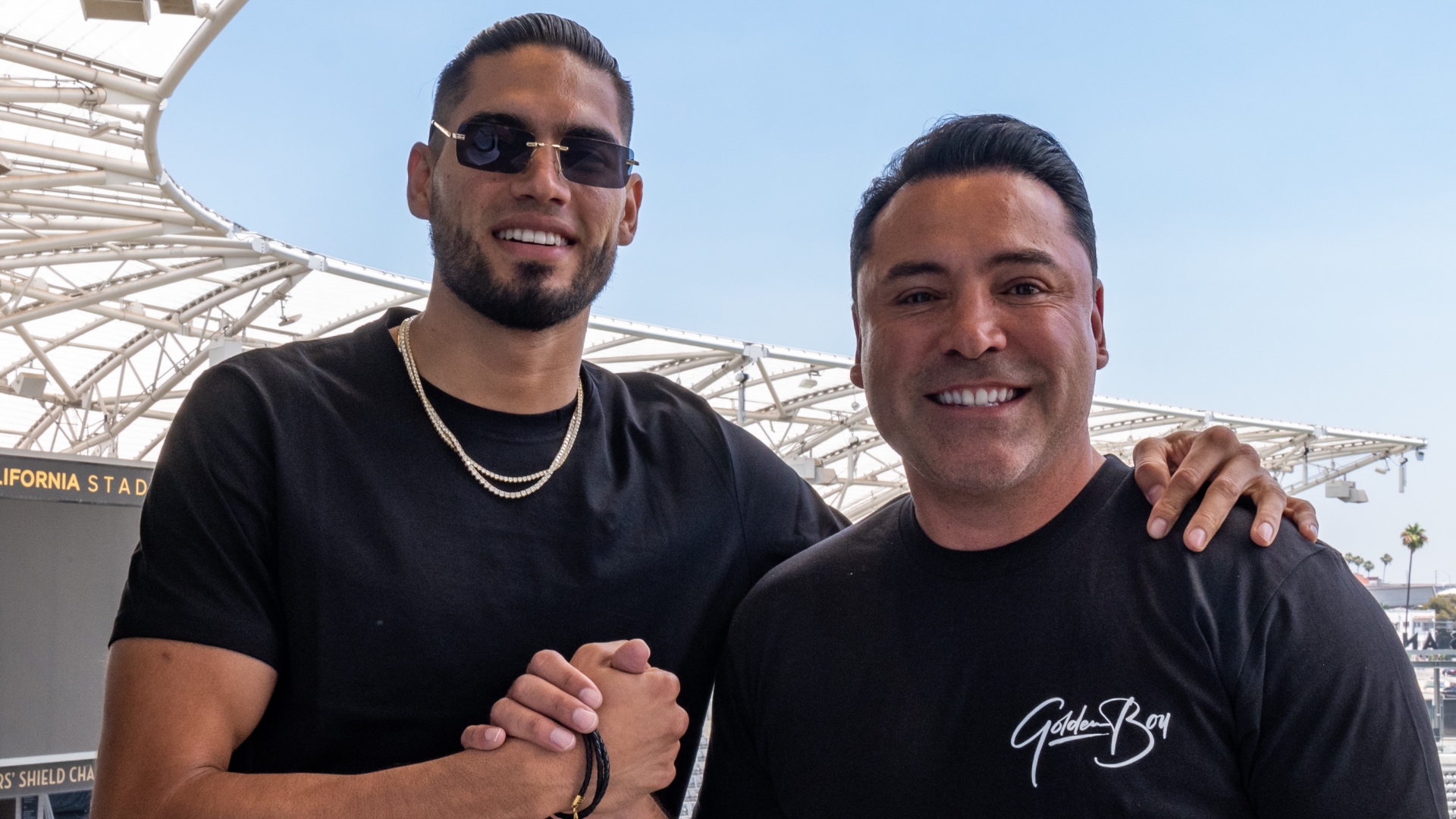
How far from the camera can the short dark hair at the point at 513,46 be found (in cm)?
284

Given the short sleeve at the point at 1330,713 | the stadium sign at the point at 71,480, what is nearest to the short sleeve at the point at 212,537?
the short sleeve at the point at 1330,713

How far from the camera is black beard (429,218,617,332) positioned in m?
2.69

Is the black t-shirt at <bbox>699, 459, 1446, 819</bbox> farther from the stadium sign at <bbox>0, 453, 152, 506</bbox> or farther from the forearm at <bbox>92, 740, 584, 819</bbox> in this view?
the stadium sign at <bbox>0, 453, 152, 506</bbox>

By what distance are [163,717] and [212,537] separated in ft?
1.11

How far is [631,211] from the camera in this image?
120 inches

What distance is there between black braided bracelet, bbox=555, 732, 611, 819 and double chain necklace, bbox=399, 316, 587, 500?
576mm

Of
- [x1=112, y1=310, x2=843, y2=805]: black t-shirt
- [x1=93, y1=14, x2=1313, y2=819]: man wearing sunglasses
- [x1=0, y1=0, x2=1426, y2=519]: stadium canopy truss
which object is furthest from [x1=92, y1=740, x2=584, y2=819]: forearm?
[x1=0, y1=0, x2=1426, y2=519]: stadium canopy truss

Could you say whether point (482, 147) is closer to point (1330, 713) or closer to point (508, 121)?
point (508, 121)

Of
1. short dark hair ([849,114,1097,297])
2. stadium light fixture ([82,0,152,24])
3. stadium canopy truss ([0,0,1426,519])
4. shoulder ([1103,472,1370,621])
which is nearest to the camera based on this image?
shoulder ([1103,472,1370,621])

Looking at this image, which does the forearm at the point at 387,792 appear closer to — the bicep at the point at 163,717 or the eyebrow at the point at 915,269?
the bicep at the point at 163,717

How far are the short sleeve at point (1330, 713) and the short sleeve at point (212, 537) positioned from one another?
5.92 feet

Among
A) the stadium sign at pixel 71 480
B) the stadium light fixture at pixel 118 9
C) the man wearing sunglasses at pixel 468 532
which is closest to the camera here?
the man wearing sunglasses at pixel 468 532

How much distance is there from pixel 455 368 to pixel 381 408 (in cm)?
18

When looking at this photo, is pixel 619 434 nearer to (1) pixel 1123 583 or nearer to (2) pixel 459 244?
(2) pixel 459 244
